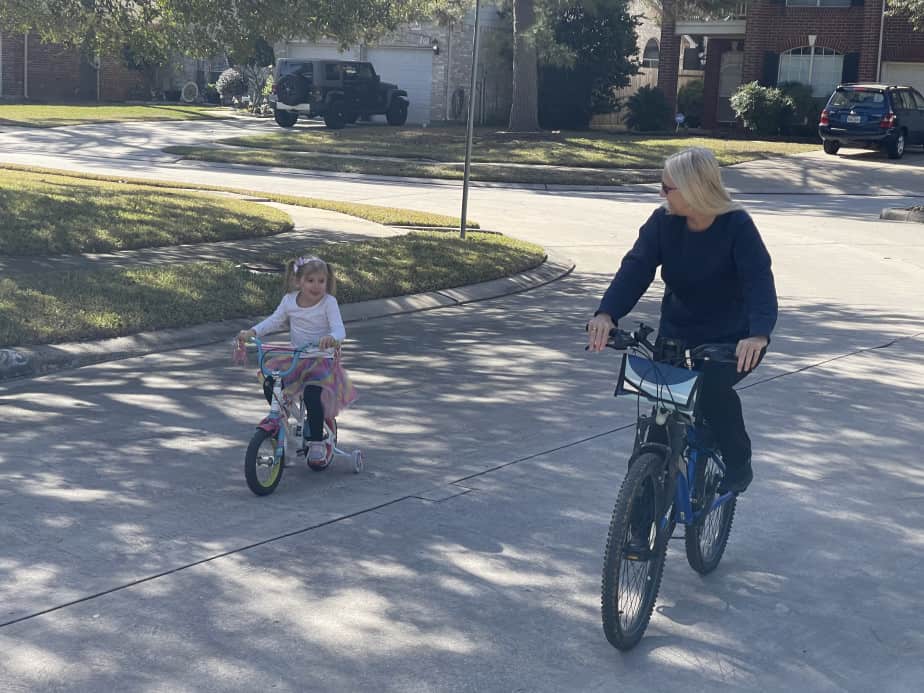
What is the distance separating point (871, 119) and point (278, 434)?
2900cm

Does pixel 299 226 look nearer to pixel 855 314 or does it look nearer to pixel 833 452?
pixel 855 314

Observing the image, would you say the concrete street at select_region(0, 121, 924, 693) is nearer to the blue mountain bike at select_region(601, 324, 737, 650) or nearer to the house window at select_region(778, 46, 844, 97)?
the blue mountain bike at select_region(601, 324, 737, 650)

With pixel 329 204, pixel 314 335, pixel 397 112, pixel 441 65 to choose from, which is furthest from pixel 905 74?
pixel 314 335

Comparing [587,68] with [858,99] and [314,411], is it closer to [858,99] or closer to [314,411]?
[858,99]

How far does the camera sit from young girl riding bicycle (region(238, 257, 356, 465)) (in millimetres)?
6801

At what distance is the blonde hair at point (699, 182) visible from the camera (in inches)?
197

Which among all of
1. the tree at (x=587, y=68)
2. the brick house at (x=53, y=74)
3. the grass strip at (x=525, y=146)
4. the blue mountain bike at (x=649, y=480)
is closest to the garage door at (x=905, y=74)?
the grass strip at (x=525, y=146)

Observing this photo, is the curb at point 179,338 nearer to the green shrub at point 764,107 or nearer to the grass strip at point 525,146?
the grass strip at point 525,146

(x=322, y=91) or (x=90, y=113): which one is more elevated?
(x=322, y=91)

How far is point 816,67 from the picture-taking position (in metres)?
39.4

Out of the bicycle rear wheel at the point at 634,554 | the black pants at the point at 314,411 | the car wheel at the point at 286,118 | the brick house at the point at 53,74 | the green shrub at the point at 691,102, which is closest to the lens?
the bicycle rear wheel at the point at 634,554

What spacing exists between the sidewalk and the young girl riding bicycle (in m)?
3.12

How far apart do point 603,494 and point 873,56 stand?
3424cm

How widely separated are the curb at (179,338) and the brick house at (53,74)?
4011 centimetres
